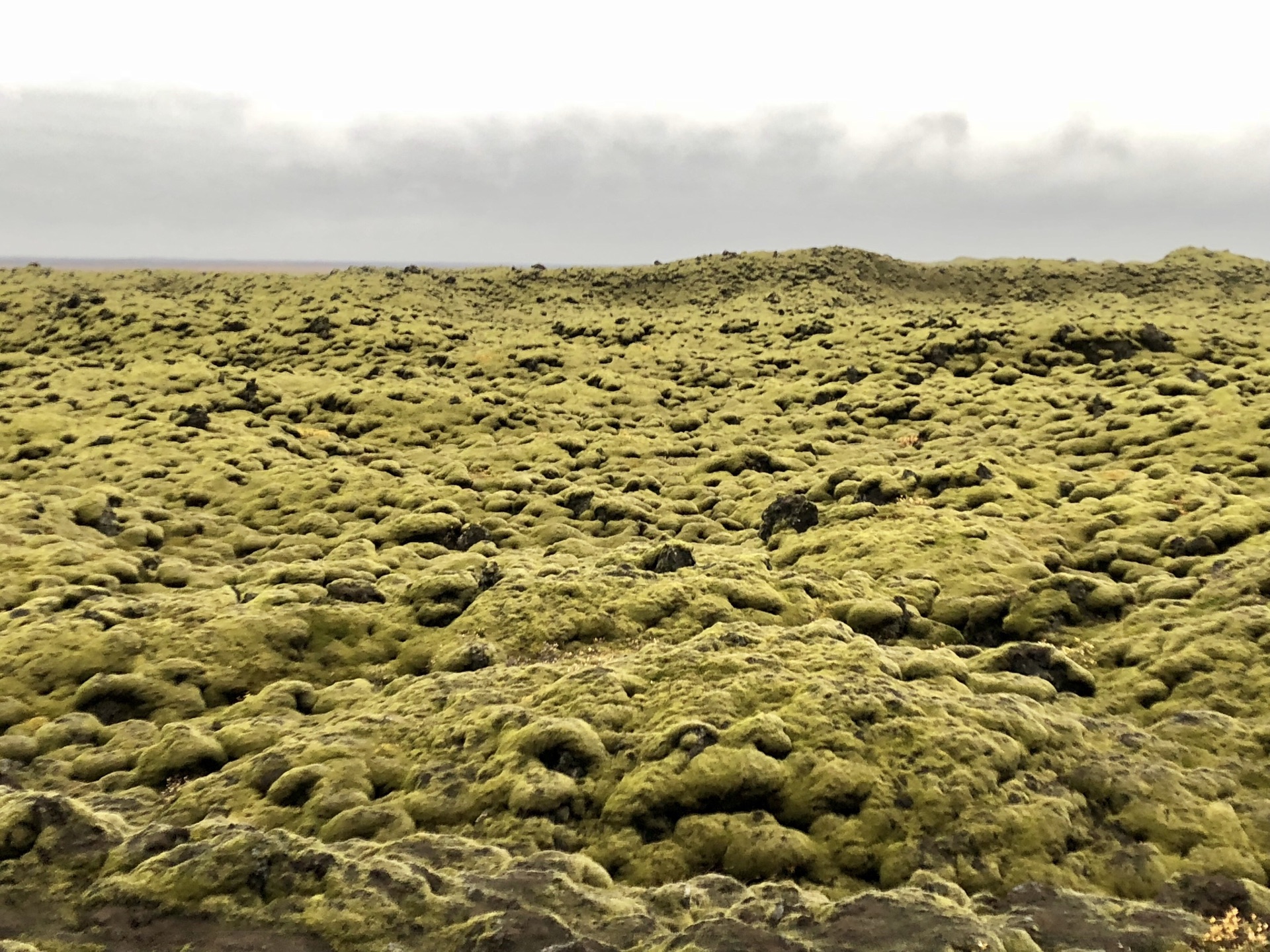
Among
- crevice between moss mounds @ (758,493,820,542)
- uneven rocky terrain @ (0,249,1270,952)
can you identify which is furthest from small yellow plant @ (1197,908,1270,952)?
crevice between moss mounds @ (758,493,820,542)

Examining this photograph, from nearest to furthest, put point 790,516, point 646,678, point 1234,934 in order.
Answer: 1. point 1234,934
2. point 646,678
3. point 790,516

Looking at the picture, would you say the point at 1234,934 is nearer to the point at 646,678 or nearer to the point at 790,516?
the point at 646,678

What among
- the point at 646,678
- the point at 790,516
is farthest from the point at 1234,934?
the point at 790,516

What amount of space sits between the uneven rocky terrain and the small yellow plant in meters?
0.17

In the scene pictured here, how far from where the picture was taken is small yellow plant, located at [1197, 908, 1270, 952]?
22.5 feet

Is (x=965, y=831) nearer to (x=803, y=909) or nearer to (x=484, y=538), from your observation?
(x=803, y=909)

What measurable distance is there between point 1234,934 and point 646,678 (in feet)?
25.0

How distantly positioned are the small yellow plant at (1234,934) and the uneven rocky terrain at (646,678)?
6.5 inches

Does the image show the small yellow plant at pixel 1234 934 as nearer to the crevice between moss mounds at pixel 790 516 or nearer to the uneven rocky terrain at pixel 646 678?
the uneven rocky terrain at pixel 646 678

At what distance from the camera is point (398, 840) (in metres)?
8.68

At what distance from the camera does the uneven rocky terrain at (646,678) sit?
7.46 metres

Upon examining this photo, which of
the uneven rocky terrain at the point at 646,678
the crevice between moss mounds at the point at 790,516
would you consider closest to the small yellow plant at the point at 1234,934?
the uneven rocky terrain at the point at 646,678

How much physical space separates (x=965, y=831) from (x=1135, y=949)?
86.5 inches

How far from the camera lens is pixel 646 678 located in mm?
12383
